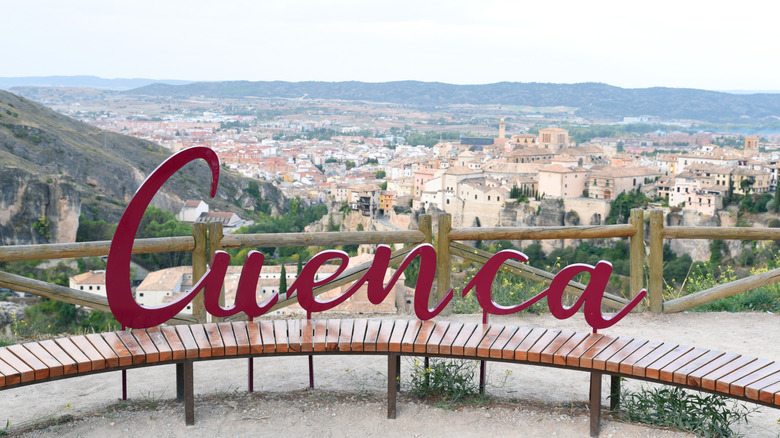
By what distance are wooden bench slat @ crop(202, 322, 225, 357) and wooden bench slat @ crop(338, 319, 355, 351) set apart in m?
0.50

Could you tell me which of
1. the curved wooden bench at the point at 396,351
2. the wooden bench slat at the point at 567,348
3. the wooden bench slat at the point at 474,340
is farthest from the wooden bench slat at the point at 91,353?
the wooden bench slat at the point at 567,348

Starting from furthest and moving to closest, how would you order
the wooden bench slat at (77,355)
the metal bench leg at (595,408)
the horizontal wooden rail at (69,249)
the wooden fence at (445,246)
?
the wooden fence at (445,246) → the horizontal wooden rail at (69,249) → the metal bench leg at (595,408) → the wooden bench slat at (77,355)

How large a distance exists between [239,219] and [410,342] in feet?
158

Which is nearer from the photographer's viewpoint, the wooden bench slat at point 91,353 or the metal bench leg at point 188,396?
the wooden bench slat at point 91,353

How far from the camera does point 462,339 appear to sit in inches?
129

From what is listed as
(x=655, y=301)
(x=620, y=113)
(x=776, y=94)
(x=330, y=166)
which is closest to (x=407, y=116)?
(x=620, y=113)

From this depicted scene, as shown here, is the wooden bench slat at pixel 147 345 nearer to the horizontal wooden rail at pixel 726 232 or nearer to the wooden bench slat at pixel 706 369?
the wooden bench slat at pixel 706 369

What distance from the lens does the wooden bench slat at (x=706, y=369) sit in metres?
2.85

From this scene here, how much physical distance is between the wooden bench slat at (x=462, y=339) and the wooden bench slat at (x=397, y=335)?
23cm

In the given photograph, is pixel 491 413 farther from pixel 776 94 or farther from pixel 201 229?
pixel 776 94

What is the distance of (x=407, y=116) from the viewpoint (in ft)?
484

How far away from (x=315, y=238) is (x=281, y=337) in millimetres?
1300

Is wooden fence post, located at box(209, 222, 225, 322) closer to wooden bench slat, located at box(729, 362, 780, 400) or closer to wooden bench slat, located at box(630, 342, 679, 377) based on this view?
wooden bench slat, located at box(630, 342, 679, 377)

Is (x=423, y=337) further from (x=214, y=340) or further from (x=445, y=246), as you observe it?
(x=445, y=246)
